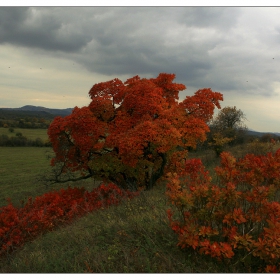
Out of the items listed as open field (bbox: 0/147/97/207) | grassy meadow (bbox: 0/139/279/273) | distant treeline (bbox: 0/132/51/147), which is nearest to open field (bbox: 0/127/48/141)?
distant treeline (bbox: 0/132/51/147)

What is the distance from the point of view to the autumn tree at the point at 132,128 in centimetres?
1141

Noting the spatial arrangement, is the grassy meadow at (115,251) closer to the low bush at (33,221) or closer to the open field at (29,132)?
the low bush at (33,221)

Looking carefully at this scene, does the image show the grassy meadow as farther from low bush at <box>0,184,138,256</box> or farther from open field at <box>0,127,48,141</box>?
open field at <box>0,127,48,141</box>

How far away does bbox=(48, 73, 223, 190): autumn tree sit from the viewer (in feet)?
37.4

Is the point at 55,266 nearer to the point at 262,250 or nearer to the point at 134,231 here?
the point at 134,231

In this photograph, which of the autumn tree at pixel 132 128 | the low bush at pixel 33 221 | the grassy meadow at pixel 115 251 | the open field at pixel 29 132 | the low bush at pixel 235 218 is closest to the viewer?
the low bush at pixel 235 218

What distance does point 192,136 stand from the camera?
1288 cm

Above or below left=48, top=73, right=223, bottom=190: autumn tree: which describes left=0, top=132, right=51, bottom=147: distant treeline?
below

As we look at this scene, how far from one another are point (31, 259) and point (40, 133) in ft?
257

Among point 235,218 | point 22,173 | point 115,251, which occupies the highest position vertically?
point 235,218

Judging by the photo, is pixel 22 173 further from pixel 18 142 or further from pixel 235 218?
pixel 235 218

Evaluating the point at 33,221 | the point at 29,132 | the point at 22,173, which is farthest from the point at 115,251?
the point at 29,132

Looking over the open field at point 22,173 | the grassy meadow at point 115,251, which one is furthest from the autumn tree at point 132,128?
the grassy meadow at point 115,251

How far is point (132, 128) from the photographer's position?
1223 cm
